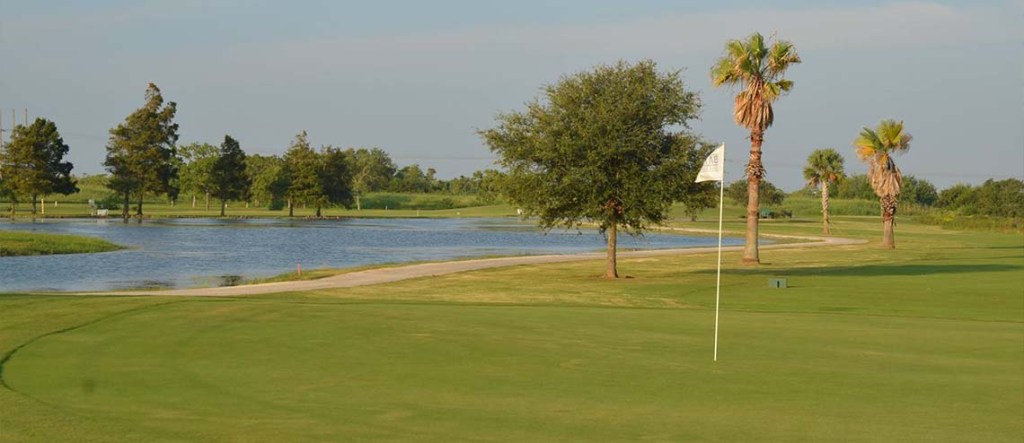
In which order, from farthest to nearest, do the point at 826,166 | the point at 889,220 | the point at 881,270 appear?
the point at 826,166 → the point at 889,220 → the point at 881,270

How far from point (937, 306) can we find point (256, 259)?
3615cm

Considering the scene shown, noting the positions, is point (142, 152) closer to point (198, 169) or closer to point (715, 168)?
point (198, 169)

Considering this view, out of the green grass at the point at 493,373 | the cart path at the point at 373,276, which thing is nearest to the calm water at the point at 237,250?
the cart path at the point at 373,276

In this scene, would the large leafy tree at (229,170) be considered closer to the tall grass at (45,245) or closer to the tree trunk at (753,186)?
the tall grass at (45,245)

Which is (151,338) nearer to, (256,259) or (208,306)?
(208,306)

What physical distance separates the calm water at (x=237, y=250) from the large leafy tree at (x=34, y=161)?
761 centimetres

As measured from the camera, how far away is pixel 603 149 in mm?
37375

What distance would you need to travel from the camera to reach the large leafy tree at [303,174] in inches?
4820

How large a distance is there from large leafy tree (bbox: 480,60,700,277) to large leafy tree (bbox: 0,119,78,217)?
3076 inches

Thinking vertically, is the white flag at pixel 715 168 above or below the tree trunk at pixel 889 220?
above

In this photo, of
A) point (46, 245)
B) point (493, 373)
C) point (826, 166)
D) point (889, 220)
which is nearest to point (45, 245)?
point (46, 245)

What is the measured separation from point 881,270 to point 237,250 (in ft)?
120

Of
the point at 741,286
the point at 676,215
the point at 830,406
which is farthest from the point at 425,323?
the point at 676,215

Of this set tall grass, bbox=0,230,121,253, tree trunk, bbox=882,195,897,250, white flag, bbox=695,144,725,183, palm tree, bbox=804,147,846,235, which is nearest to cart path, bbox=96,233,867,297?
tree trunk, bbox=882,195,897,250
